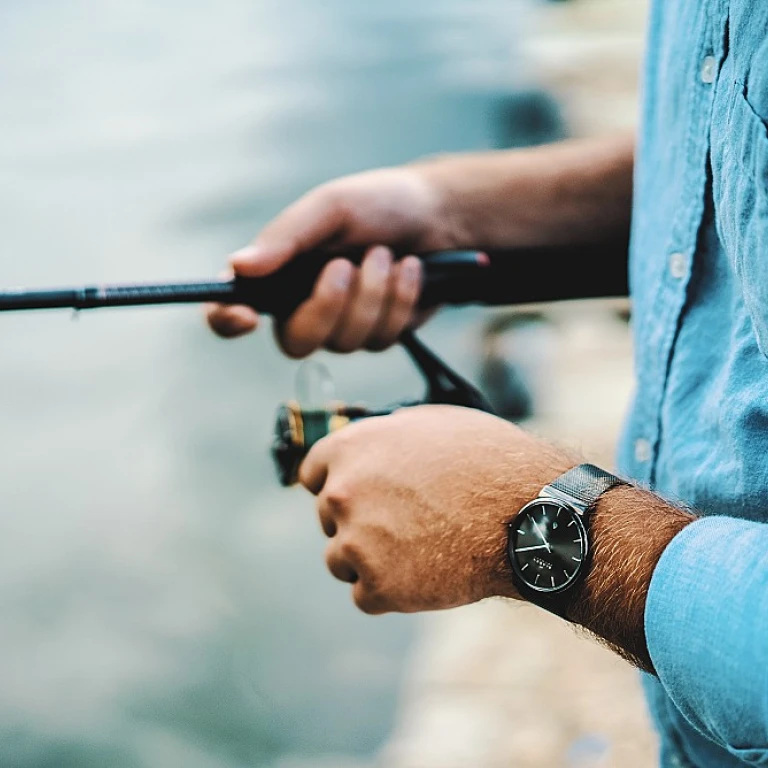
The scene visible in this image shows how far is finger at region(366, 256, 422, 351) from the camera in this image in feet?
3.46

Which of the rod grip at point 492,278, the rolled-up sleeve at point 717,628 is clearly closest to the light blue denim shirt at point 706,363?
the rolled-up sleeve at point 717,628

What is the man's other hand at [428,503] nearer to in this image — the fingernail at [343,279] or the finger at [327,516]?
the finger at [327,516]

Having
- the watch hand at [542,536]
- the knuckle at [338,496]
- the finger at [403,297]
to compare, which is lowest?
the watch hand at [542,536]

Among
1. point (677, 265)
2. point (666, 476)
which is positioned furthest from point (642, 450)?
point (677, 265)

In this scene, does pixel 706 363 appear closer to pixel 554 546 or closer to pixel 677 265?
pixel 677 265

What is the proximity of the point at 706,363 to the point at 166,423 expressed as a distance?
7.31 ft

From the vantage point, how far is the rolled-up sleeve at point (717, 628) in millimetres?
608

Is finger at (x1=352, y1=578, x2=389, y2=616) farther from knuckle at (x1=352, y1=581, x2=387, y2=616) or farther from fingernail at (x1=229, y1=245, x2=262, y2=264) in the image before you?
fingernail at (x1=229, y1=245, x2=262, y2=264)

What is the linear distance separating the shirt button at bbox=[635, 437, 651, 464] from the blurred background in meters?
0.35

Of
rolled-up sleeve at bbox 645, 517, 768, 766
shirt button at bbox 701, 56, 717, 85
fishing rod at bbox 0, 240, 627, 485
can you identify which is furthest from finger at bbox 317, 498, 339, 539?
shirt button at bbox 701, 56, 717, 85

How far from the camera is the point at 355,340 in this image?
109cm

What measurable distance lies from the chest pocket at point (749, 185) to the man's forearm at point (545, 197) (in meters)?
0.46

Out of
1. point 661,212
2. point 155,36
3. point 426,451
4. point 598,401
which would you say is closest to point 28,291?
point 426,451

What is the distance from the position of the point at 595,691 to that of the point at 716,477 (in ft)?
4.46
